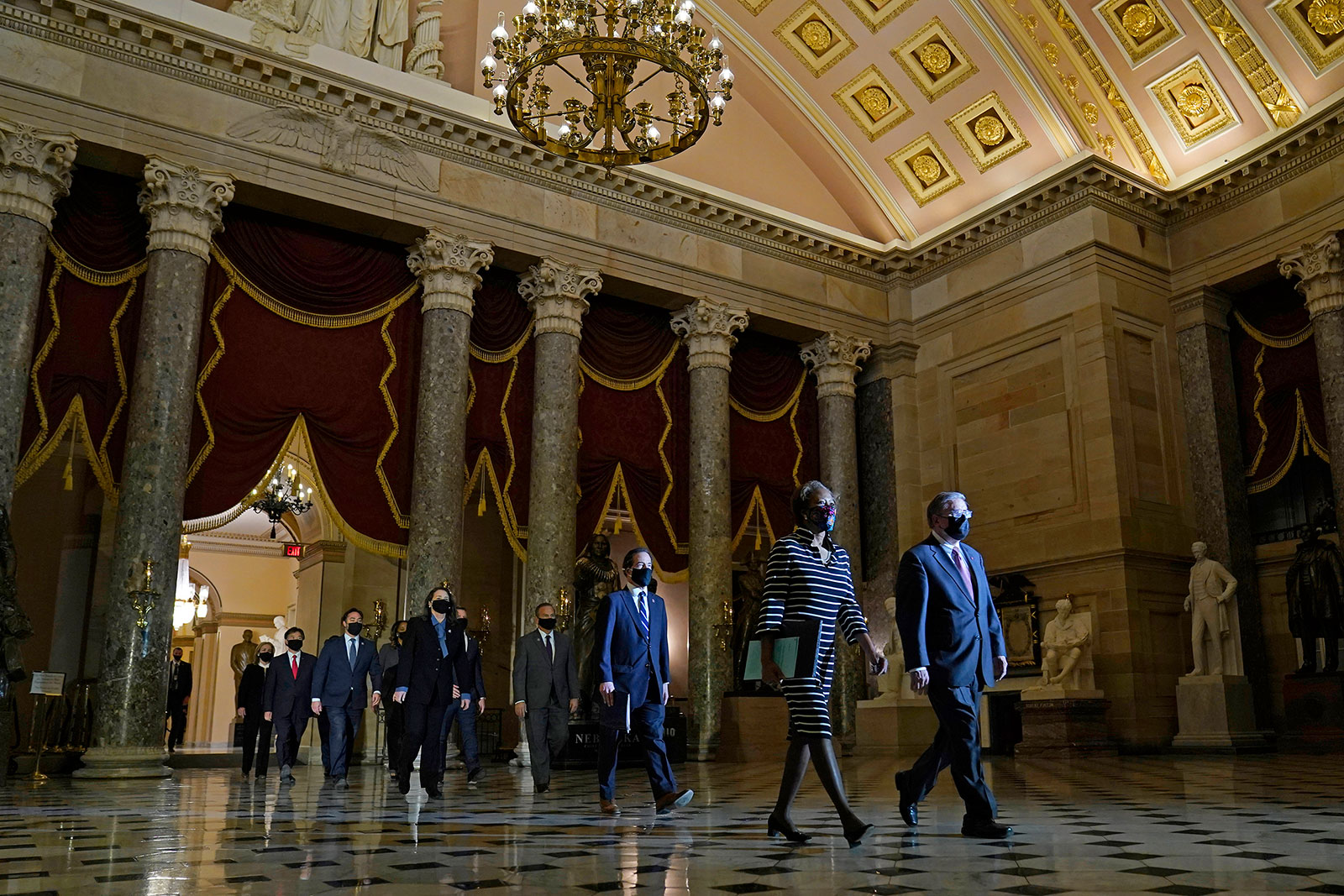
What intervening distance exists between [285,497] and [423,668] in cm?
1240

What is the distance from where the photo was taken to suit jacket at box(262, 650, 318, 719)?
10383 mm

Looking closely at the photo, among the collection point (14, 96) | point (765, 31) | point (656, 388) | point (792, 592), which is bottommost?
point (792, 592)

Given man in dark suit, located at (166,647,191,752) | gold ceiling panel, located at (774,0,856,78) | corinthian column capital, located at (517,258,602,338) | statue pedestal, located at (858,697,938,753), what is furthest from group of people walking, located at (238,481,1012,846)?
gold ceiling panel, located at (774,0,856,78)

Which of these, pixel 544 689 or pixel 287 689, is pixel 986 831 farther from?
pixel 287 689

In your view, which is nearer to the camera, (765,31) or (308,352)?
(308,352)

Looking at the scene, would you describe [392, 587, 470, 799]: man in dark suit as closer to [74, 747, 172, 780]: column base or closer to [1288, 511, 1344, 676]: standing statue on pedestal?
[74, 747, 172, 780]: column base

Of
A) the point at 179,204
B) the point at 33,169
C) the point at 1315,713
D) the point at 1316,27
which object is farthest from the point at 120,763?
the point at 1316,27

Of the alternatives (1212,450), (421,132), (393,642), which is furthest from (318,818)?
(1212,450)

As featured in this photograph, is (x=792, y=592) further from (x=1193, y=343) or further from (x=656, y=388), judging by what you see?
(x=1193, y=343)

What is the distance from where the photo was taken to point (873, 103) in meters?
18.0

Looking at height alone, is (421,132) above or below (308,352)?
above

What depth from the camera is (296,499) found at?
19156 mm

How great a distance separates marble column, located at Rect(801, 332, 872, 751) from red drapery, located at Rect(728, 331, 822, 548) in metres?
0.26

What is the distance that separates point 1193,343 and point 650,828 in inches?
535
